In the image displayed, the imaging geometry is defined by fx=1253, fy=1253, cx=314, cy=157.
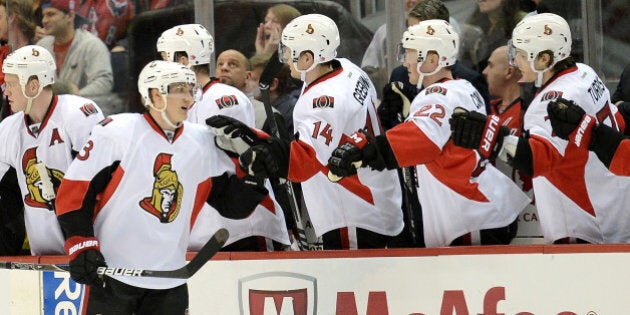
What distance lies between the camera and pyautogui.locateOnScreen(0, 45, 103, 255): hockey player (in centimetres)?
516

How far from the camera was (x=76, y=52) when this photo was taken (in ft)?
22.5

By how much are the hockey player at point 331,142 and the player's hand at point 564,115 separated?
0.77 meters

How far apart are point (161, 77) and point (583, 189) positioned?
162 centimetres

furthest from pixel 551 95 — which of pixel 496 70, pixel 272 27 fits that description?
pixel 272 27

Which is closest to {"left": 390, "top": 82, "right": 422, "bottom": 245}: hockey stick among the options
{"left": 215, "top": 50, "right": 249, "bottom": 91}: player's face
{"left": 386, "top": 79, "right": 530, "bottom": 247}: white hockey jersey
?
{"left": 386, "top": 79, "right": 530, "bottom": 247}: white hockey jersey

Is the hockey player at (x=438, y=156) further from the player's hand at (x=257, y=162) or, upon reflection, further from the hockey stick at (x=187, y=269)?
the hockey stick at (x=187, y=269)

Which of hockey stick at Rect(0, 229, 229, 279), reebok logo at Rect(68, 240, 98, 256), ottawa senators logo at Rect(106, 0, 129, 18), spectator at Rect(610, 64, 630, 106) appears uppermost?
ottawa senators logo at Rect(106, 0, 129, 18)

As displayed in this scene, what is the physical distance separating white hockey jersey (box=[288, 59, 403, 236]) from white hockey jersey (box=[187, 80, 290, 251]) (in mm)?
293

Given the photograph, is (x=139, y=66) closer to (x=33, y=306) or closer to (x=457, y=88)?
(x=33, y=306)

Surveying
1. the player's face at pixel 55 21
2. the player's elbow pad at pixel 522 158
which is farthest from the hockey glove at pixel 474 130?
the player's face at pixel 55 21

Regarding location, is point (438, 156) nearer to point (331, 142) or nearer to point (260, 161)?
point (331, 142)

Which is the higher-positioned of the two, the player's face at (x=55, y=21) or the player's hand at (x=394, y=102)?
the player's face at (x=55, y=21)

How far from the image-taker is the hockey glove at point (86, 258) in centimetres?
409

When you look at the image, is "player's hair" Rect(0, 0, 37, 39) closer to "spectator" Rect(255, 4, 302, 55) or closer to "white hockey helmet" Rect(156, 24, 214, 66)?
"spectator" Rect(255, 4, 302, 55)
